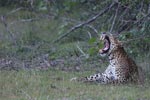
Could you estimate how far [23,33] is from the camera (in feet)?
42.2

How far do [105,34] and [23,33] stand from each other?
14.5 feet

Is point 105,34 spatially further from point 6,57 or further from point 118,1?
point 6,57

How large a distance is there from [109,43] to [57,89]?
1186 millimetres

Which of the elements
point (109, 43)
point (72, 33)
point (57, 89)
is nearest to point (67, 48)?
point (72, 33)

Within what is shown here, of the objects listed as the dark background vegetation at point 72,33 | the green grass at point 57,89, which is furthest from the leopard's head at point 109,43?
the green grass at point 57,89

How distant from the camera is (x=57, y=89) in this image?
806 cm

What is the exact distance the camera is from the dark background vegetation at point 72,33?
10086 mm

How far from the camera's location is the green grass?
7.54 m

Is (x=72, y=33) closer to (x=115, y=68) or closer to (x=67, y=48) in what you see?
(x=67, y=48)

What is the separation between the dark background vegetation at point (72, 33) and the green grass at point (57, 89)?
59 centimetres

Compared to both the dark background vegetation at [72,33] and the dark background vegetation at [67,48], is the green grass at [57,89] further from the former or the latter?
the dark background vegetation at [72,33]

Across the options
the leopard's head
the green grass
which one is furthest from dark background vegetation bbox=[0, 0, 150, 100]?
the leopard's head

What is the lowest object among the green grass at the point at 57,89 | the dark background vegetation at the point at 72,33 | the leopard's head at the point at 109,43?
the green grass at the point at 57,89

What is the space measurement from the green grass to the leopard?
20cm
